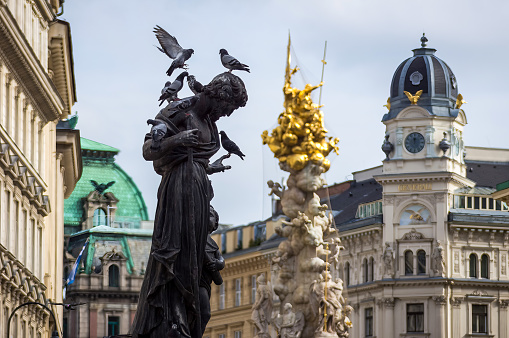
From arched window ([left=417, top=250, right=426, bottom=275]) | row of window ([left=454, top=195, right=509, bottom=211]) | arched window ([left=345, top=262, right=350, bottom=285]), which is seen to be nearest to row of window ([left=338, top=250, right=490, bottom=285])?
arched window ([left=417, top=250, right=426, bottom=275])

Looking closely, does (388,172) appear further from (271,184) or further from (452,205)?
(271,184)

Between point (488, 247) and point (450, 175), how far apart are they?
202 inches

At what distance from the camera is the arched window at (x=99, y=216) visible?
144750 millimetres

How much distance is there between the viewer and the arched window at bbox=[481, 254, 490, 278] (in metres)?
112

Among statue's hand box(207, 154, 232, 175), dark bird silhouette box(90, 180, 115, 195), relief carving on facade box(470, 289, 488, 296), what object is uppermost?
dark bird silhouette box(90, 180, 115, 195)

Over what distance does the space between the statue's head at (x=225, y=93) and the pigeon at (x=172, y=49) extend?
0.34 m

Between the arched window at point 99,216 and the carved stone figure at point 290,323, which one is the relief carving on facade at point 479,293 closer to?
the carved stone figure at point 290,323

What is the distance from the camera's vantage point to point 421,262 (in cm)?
11144

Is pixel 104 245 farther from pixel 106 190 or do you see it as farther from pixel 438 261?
pixel 438 261

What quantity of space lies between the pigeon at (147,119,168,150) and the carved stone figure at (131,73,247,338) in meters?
0.04

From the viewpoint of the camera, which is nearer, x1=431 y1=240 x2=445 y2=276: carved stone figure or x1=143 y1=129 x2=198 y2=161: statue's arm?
x1=143 y1=129 x2=198 y2=161: statue's arm

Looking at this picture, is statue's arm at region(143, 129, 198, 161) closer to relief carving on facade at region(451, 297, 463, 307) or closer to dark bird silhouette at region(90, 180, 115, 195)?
relief carving on facade at region(451, 297, 463, 307)

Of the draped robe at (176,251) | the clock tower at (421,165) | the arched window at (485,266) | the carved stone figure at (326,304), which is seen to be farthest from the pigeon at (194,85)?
the arched window at (485,266)

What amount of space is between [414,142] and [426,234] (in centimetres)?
633
